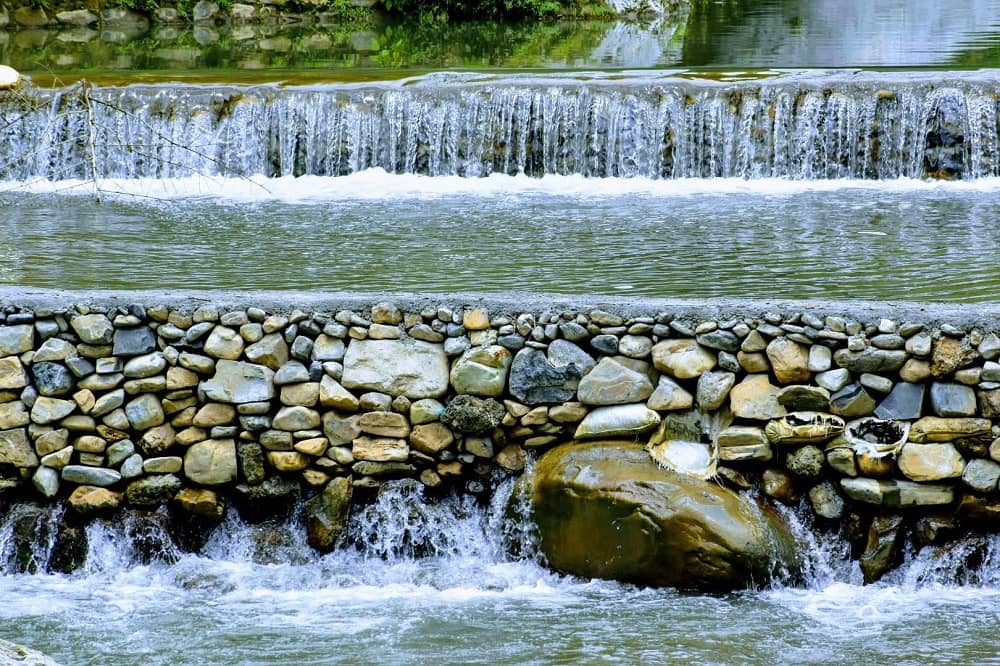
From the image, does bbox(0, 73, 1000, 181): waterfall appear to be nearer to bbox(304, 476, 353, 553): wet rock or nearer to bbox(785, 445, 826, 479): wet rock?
bbox(304, 476, 353, 553): wet rock

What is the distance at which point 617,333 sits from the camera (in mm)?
5410

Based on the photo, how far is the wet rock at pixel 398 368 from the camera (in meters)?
5.46

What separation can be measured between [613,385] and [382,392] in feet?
3.18

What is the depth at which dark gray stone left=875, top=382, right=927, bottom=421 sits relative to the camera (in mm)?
5105

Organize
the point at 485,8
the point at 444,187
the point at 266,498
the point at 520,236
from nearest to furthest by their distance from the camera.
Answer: the point at 266,498 → the point at 520,236 → the point at 444,187 → the point at 485,8

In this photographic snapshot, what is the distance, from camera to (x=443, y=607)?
5047 mm

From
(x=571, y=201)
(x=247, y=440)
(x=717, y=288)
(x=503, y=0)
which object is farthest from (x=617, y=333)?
(x=503, y=0)

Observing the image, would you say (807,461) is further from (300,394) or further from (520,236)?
(520,236)

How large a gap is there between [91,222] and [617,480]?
482cm

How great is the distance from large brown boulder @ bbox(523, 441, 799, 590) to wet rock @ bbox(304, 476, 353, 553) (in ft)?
2.68

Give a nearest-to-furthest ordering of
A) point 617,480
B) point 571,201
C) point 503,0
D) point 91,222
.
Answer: point 617,480, point 91,222, point 571,201, point 503,0

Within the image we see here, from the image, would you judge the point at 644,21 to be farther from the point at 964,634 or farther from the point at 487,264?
the point at 964,634

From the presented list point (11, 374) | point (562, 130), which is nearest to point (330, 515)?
point (11, 374)

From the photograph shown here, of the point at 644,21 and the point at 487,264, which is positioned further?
the point at 644,21
